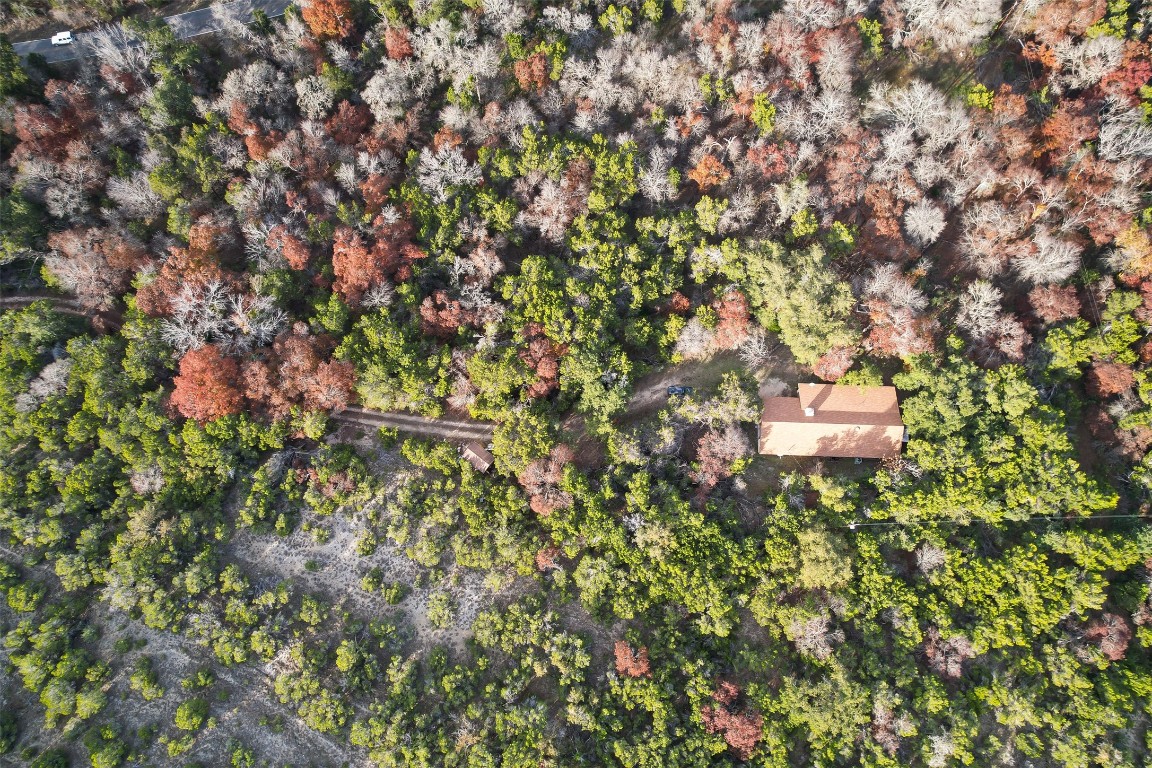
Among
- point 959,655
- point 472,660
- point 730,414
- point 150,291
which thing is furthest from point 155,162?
point 959,655

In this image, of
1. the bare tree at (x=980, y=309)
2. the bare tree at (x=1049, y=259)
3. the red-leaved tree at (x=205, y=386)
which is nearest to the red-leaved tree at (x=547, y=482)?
the red-leaved tree at (x=205, y=386)

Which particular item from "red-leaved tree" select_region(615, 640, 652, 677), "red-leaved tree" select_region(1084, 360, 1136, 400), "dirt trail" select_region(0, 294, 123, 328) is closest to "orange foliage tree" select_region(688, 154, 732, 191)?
"red-leaved tree" select_region(1084, 360, 1136, 400)

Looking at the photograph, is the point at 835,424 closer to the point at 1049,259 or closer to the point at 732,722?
the point at 1049,259

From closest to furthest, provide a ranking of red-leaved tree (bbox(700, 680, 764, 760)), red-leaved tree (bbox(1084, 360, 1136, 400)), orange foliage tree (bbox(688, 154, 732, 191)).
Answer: red-leaved tree (bbox(700, 680, 764, 760)) → red-leaved tree (bbox(1084, 360, 1136, 400)) → orange foliage tree (bbox(688, 154, 732, 191))

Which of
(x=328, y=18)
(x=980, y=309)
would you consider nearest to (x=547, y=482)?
(x=980, y=309)

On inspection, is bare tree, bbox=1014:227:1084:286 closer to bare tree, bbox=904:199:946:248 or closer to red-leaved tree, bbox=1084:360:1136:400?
bare tree, bbox=904:199:946:248

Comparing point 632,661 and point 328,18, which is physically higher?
point 328,18
